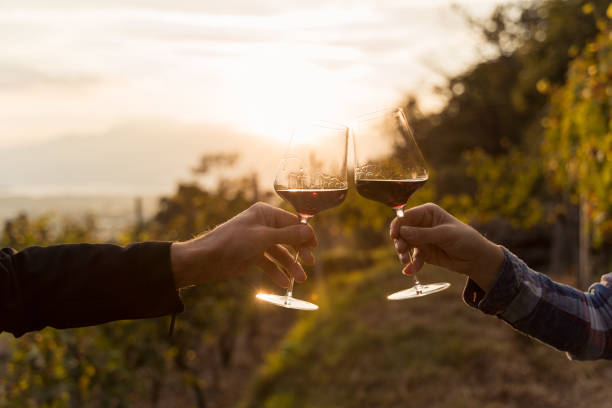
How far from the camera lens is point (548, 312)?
1.78 metres

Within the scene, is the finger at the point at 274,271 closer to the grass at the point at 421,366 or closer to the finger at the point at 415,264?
the finger at the point at 415,264

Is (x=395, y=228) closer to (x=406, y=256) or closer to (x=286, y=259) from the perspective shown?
(x=406, y=256)

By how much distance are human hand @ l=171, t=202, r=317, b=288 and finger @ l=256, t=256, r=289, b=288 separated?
15 cm

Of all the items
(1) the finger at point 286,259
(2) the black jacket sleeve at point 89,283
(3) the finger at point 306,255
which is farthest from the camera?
(1) the finger at point 286,259

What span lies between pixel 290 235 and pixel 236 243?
0.16 m

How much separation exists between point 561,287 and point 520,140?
21512 millimetres

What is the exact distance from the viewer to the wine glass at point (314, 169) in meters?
1.65

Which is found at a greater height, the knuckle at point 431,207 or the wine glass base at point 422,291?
the knuckle at point 431,207

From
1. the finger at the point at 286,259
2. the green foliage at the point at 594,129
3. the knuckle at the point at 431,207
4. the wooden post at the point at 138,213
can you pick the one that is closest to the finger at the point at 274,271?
the finger at the point at 286,259

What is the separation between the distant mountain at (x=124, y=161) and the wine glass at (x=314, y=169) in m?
0.11

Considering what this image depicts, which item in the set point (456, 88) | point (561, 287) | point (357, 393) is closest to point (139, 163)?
point (456, 88)

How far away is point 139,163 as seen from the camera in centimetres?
5119

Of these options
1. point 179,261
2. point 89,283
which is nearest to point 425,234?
point 179,261

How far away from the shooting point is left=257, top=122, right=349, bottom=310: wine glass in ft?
5.41
